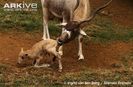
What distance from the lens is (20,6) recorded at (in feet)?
48.4

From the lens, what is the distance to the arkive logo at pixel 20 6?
14.3 m

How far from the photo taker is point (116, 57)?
11.2 metres

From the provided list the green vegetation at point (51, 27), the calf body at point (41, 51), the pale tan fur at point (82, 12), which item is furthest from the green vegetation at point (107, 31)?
the calf body at point (41, 51)

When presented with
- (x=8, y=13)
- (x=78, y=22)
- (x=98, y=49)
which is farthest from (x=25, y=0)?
(x=78, y=22)

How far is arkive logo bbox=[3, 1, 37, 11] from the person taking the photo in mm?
14283

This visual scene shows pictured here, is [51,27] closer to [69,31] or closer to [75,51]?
[75,51]

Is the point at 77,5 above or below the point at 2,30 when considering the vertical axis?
above

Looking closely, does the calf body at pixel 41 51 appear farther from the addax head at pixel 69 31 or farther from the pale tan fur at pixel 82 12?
the pale tan fur at pixel 82 12

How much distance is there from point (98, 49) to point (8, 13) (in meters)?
3.13

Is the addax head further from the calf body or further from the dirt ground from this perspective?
the dirt ground

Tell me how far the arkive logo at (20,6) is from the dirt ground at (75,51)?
225 cm

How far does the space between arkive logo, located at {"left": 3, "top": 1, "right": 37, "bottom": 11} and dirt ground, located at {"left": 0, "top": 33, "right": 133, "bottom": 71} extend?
2.25m

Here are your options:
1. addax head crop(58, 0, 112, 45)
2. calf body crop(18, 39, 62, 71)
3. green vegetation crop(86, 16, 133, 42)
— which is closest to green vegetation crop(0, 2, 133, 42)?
green vegetation crop(86, 16, 133, 42)

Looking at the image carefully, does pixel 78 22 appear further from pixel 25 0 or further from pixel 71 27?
pixel 25 0
